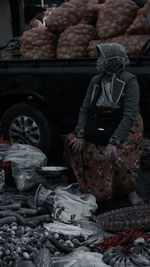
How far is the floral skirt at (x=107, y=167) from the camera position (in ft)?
12.1

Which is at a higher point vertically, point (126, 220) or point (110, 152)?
point (110, 152)

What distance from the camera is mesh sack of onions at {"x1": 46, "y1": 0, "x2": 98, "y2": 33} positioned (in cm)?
510

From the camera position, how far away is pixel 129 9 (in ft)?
15.6

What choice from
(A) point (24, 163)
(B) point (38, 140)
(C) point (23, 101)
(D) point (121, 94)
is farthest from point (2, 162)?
(D) point (121, 94)

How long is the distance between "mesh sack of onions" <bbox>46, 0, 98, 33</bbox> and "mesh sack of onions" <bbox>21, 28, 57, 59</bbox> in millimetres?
131

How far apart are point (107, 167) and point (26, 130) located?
177 cm

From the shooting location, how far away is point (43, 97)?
4.98 m

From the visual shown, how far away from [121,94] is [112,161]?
663 mm

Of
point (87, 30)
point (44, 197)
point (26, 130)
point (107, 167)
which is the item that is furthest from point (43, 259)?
point (87, 30)

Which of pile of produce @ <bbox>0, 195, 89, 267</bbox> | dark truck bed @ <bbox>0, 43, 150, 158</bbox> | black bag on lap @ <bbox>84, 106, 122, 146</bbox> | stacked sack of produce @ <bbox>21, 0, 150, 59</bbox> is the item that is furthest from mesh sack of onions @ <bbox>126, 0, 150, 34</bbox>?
pile of produce @ <bbox>0, 195, 89, 267</bbox>

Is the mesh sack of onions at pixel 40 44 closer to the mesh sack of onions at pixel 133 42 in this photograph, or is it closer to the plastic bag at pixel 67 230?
the mesh sack of onions at pixel 133 42

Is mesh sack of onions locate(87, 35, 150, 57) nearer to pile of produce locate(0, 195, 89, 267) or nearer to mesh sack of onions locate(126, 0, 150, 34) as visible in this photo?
mesh sack of onions locate(126, 0, 150, 34)

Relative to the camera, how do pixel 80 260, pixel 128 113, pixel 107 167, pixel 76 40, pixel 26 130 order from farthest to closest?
pixel 26 130, pixel 76 40, pixel 107 167, pixel 128 113, pixel 80 260

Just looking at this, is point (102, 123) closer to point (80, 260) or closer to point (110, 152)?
point (110, 152)
